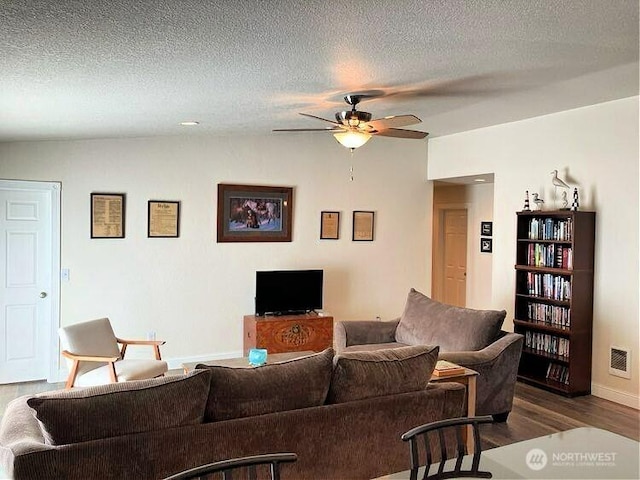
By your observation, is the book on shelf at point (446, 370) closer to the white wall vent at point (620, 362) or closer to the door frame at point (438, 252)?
the white wall vent at point (620, 362)

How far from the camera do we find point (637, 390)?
188 inches

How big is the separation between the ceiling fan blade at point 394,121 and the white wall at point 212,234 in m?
2.58

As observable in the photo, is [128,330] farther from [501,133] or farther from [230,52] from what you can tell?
[501,133]

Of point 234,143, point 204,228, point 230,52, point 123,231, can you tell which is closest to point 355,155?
point 234,143

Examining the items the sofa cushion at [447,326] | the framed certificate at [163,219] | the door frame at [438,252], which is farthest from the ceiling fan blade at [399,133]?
the door frame at [438,252]

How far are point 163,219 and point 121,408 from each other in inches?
155

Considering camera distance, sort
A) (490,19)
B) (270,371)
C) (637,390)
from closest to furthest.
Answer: (490,19) → (270,371) → (637,390)

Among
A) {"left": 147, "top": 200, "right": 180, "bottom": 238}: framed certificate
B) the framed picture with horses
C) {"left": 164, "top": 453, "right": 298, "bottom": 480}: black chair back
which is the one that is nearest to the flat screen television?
the framed picture with horses

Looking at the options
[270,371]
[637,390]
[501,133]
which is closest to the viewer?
[270,371]

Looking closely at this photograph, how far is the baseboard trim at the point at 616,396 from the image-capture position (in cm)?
478

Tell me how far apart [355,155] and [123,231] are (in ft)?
9.35

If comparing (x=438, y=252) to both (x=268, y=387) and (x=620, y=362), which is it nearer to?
(x=620, y=362)

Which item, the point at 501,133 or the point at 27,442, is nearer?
the point at 27,442

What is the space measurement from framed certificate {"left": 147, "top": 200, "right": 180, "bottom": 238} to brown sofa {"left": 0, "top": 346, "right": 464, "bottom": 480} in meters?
3.42
